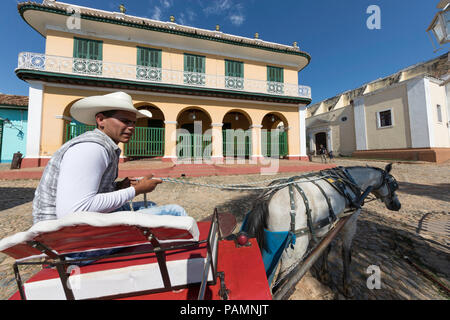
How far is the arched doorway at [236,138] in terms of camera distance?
10.8 metres

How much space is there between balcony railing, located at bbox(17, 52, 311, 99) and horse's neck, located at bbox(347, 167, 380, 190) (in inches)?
353

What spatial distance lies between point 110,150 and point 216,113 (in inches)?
374

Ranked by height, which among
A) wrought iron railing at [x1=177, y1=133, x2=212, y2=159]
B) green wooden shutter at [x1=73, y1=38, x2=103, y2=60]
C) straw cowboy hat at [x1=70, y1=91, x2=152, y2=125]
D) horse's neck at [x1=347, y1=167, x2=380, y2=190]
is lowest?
horse's neck at [x1=347, y1=167, x2=380, y2=190]

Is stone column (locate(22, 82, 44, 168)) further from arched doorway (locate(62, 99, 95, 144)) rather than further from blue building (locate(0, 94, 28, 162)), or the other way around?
blue building (locate(0, 94, 28, 162))

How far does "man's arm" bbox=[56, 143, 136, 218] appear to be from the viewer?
0.96 metres

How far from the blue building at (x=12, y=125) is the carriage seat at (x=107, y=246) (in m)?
17.1

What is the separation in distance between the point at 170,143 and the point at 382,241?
9.01 meters

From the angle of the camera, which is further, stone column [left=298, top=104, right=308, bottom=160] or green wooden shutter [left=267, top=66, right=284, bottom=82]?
green wooden shutter [left=267, top=66, right=284, bottom=82]

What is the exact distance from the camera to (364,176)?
8.34 feet

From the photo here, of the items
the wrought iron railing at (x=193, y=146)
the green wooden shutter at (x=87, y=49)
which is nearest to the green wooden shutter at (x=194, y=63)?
the wrought iron railing at (x=193, y=146)

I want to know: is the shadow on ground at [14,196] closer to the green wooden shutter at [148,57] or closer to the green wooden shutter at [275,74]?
the green wooden shutter at [148,57]

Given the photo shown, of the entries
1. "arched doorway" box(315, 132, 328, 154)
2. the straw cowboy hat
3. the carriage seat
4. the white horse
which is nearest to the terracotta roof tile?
the straw cowboy hat

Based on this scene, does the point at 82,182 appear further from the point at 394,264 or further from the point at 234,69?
the point at 234,69
